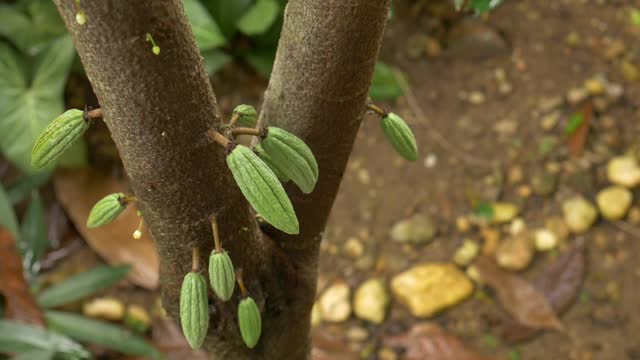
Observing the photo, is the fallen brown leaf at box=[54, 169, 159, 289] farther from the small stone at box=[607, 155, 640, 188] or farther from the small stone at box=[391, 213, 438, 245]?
the small stone at box=[607, 155, 640, 188]

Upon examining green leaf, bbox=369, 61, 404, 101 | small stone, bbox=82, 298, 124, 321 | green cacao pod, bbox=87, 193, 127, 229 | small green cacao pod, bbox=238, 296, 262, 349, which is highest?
green cacao pod, bbox=87, 193, 127, 229

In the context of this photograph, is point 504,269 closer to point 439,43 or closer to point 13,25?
point 439,43

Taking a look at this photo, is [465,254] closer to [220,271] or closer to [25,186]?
[25,186]

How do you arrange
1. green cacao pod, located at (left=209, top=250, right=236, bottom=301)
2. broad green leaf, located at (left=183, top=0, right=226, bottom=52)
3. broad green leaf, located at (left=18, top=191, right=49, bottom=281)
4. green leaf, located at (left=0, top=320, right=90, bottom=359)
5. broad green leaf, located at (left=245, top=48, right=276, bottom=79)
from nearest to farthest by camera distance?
green cacao pod, located at (left=209, top=250, right=236, bottom=301)
green leaf, located at (left=0, top=320, right=90, bottom=359)
broad green leaf, located at (left=183, top=0, right=226, bottom=52)
broad green leaf, located at (left=18, top=191, right=49, bottom=281)
broad green leaf, located at (left=245, top=48, right=276, bottom=79)

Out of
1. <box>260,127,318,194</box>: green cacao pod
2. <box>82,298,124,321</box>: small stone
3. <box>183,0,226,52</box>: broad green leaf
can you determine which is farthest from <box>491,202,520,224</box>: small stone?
<box>260,127,318,194</box>: green cacao pod

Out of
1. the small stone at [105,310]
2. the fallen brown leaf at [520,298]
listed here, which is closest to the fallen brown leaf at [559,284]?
the fallen brown leaf at [520,298]

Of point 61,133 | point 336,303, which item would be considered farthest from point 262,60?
point 61,133

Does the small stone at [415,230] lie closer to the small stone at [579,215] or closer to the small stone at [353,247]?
the small stone at [353,247]
